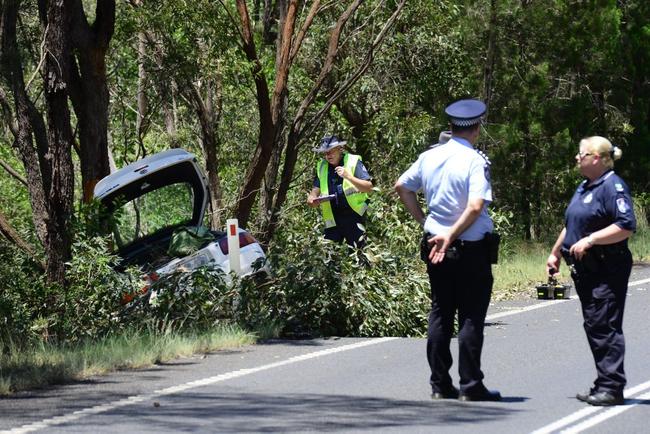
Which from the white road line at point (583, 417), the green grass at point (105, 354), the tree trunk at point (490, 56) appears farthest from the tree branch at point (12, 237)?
the tree trunk at point (490, 56)

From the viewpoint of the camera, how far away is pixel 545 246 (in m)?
26.3

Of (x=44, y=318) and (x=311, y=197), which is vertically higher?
(x=311, y=197)

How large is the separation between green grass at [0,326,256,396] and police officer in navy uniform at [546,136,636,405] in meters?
3.62

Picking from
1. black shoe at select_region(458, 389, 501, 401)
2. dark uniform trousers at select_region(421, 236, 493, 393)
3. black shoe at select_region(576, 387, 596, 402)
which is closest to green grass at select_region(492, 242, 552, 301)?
black shoe at select_region(576, 387, 596, 402)

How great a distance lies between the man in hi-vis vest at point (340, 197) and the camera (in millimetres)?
13836

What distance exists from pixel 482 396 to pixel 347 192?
538 cm

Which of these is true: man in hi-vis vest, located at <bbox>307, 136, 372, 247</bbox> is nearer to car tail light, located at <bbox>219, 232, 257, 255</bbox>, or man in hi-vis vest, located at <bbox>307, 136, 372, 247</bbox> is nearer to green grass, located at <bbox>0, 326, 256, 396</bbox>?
car tail light, located at <bbox>219, 232, 257, 255</bbox>

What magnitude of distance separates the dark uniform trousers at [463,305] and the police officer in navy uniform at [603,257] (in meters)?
0.66

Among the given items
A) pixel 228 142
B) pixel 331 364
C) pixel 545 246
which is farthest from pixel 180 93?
pixel 331 364

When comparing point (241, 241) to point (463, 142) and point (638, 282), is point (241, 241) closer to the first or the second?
point (463, 142)

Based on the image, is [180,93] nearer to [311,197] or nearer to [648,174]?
[311,197]

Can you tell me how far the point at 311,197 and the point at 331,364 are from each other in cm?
357

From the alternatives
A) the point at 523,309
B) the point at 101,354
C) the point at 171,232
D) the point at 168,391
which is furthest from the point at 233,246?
the point at 168,391

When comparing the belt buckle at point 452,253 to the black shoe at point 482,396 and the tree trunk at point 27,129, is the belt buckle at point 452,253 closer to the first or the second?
the black shoe at point 482,396
